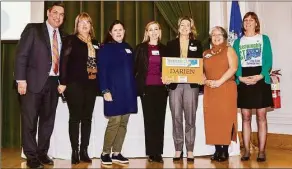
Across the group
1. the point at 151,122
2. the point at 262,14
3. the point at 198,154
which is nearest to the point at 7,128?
the point at 151,122

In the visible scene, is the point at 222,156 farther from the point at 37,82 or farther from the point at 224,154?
the point at 37,82

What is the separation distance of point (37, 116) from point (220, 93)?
1.71 m

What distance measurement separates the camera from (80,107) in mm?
2809

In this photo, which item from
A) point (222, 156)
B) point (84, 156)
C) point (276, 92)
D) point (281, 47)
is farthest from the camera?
point (281, 47)

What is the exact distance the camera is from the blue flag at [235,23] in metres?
4.20

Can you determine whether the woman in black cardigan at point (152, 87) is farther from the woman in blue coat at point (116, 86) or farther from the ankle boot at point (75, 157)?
the ankle boot at point (75, 157)

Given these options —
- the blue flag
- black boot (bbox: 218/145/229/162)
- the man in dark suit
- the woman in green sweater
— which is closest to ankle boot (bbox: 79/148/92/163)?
the man in dark suit

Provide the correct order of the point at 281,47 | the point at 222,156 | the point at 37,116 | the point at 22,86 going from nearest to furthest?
the point at 22,86
the point at 37,116
the point at 222,156
the point at 281,47

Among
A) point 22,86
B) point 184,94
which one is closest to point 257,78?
point 184,94

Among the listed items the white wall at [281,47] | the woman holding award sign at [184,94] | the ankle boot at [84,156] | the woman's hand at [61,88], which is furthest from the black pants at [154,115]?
the white wall at [281,47]

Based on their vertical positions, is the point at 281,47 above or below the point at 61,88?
above

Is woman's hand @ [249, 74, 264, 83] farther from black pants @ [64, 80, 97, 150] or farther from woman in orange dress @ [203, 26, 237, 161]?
black pants @ [64, 80, 97, 150]

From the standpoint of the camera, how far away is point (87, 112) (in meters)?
2.87

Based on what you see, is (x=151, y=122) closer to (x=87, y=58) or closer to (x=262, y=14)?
(x=87, y=58)
